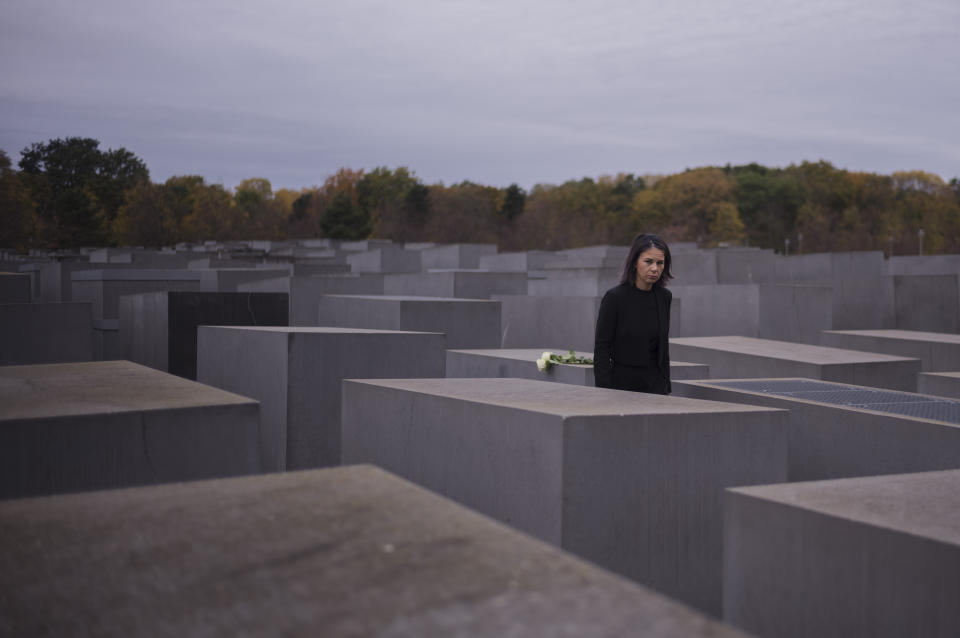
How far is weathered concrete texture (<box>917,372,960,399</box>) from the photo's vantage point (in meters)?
7.70

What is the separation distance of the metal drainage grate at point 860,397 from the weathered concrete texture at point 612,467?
4.91ft

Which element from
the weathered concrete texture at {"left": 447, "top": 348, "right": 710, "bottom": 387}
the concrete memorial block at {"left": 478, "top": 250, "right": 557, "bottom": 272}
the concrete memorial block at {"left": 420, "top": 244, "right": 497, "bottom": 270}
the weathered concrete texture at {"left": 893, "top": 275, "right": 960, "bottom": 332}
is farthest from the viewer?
the concrete memorial block at {"left": 420, "top": 244, "right": 497, "bottom": 270}

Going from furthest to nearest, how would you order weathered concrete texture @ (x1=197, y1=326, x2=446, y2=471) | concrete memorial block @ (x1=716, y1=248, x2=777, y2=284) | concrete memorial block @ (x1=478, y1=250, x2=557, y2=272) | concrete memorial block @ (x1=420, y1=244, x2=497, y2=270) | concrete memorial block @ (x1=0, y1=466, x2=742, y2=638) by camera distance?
1. concrete memorial block @ (x1=420, y1=244, x2=497, y2=270)
2. concrete memorial block @ (x1=478, y1=250, x2=557, y2=272)
3. concrete memorial block @ (x1=716, y1=248, x2=777, y2=284)
4. weathered concrete texture @ (x1=197, y1=326, x2=446, y2=471)
5. concrete memorial block @ (x1=0, y1=466, x2=742, y2=638)

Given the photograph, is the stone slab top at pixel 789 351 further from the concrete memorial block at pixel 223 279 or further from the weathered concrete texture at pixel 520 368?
the concrete memorial block at pixel 223 279

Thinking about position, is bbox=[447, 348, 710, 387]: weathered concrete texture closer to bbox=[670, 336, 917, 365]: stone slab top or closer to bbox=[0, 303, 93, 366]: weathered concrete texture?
bbox=[670, 336, 917, 365]: stone slab top

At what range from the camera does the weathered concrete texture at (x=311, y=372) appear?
6.84 m

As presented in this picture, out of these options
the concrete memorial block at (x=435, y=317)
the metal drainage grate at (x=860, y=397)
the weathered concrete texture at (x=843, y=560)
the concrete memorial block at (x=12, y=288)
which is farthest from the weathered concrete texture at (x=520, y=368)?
the concrete memorial block at (x=12, y=288)

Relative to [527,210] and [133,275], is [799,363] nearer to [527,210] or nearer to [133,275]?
[133,275]

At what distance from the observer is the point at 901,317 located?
16312 millimetres

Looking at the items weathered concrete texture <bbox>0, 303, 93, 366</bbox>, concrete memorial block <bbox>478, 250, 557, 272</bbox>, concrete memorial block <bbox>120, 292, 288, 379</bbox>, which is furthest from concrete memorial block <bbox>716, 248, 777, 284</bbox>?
weathered concrete texture <bbox>0, 303, 93, 366</bbox>

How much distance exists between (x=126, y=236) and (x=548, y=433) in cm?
6018

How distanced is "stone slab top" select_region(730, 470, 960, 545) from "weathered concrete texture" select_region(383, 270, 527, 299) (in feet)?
42.1

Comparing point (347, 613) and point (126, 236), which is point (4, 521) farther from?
point (126, 236)

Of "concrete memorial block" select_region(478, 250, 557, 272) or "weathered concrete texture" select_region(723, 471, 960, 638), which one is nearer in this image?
"weathered concrete texture" select_region(723, 471, 960, 638)
